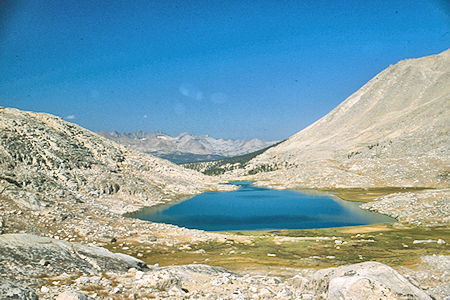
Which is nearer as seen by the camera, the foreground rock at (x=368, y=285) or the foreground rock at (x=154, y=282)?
the foreground rock at (x=368, y=285)

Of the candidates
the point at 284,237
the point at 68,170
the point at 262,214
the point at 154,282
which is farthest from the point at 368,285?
the point at 68,170

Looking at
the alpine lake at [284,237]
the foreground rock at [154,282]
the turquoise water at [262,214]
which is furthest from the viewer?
the turquoise water at [262,214]

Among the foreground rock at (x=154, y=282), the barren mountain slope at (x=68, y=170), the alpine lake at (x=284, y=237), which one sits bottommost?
the alpine lake at (x=284, y=237)

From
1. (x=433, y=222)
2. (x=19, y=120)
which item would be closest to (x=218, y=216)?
(x=433, y=222)

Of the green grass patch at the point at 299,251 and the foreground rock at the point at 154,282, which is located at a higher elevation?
the foreground rock at the point at 154,282

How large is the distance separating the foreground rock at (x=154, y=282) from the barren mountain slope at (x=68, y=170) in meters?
36.3

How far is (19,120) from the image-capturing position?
98.9 m

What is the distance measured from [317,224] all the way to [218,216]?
2949cm

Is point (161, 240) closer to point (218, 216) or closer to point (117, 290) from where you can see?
point (117, 290)

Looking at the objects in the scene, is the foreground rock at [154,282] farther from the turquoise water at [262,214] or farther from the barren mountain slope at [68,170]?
the turquoise water at [262,214]

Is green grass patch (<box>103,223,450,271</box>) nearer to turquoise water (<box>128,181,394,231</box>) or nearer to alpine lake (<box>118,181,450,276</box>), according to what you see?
alpine lake (<box>118,181,450,276</box>)

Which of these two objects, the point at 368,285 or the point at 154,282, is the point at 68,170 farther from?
the point at 368,285

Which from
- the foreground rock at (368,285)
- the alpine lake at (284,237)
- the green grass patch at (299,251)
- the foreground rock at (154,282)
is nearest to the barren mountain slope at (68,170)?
the alpine lake at (284,237)

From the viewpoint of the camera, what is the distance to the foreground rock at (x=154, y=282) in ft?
42.1
